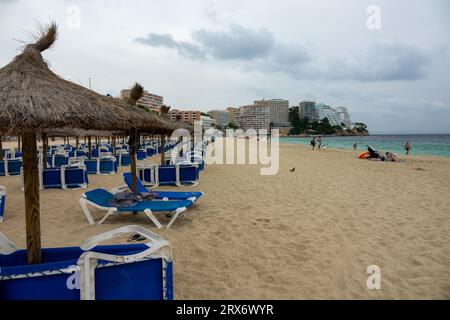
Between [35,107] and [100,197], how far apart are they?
123 inches

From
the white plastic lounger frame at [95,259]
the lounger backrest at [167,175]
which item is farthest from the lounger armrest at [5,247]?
the lounger backrest at [167,175]

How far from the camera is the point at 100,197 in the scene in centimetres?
539

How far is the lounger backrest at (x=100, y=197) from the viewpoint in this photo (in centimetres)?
513

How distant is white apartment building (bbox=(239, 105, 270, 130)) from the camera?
146125mm

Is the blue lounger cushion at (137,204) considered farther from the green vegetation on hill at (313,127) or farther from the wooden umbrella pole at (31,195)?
the green vegetation on hill at (313,127)

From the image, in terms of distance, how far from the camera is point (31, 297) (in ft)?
6.70

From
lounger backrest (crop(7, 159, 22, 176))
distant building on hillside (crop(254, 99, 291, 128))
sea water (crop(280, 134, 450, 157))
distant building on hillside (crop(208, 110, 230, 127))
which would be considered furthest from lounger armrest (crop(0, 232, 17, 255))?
distant building on hillside (crop(254, 99, 291, 128))

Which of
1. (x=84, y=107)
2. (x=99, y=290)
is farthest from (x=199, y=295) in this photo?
(x=84, y=107)

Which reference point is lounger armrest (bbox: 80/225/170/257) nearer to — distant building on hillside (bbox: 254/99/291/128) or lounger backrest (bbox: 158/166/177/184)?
lounger backrest (bbox: 158/166/177/184)

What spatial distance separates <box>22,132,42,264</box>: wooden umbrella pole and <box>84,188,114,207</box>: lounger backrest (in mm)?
2495

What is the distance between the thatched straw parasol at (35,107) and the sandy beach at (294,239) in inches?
64.0

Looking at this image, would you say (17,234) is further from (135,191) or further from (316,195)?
(316,195)

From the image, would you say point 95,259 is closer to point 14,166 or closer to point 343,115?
point 14,166
